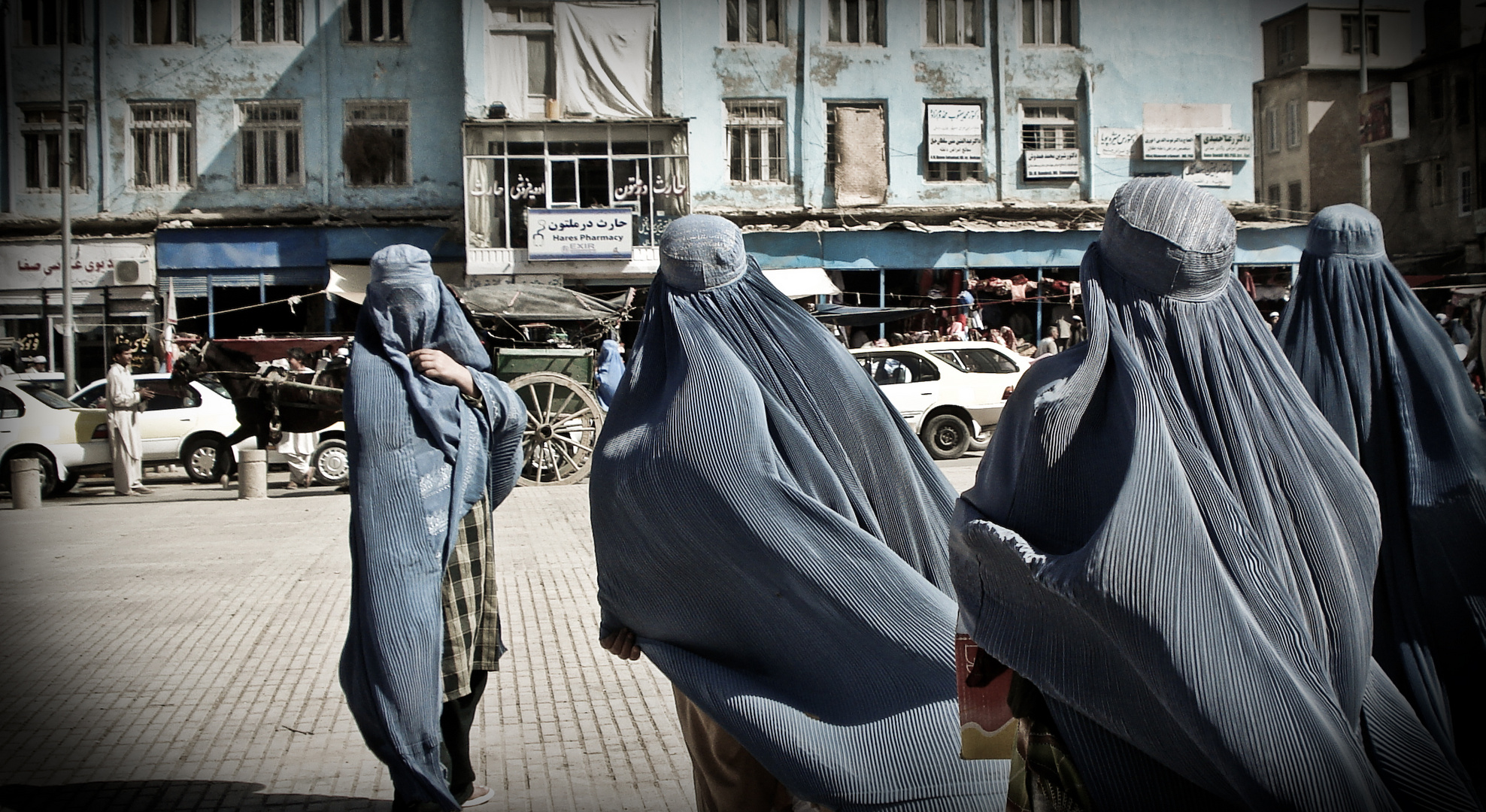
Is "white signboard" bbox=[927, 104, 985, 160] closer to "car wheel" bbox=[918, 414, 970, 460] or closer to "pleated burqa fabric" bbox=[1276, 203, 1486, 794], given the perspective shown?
"car wheel" bbox=[918, 414, 970, 460]

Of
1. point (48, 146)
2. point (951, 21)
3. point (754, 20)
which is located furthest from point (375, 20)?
point (951, 21)

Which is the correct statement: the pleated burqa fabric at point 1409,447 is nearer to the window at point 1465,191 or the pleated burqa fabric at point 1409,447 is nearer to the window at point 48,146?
the window at point 48,146

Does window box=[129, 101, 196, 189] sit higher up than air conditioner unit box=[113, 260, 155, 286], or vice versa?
window box=[129, 101, 196, 189]

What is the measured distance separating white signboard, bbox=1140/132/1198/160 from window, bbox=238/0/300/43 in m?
16.6

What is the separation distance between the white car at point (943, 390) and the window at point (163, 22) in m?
15.6

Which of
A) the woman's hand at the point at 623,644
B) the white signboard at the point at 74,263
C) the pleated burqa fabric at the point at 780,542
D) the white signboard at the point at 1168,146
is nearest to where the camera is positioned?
the pleated burqa fabric at the point at 780,542

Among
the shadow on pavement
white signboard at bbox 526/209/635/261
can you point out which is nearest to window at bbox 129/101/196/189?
white signboard at bbox 526/209/635/261

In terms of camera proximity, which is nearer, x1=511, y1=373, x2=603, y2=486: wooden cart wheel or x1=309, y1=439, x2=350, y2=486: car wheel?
x1=511, y1=373, x2=603, y2=486: wooden cart wheel

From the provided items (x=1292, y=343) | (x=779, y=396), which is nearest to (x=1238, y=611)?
(x=779, y=396)

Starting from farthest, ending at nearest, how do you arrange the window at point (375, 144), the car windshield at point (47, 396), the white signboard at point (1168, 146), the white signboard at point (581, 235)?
1. the white signboard at point (1168, 146)
2. the window at point (375, 144)
3. the white signboard at point (581, 235)
4. the car windshield at point (47, 396)

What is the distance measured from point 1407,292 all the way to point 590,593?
4556 mm

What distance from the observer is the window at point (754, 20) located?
2333 cm

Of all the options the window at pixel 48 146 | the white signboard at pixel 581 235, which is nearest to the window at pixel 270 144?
the window at pixel 48 146

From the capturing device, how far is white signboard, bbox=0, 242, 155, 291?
21469mm
